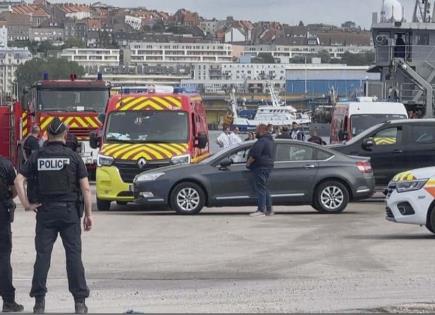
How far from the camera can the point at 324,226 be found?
20.4 metres

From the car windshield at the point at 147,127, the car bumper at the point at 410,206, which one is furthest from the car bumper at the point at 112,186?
the car bumper at the point at 410,206

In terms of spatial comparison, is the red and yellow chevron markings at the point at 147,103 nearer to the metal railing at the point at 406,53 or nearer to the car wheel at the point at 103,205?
the car wheel at the point at 103,205

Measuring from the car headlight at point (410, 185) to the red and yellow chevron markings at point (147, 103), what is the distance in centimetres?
774

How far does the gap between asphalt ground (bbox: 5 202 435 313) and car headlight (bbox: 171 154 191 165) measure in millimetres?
1809

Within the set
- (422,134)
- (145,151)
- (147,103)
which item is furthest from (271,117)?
(145,151)

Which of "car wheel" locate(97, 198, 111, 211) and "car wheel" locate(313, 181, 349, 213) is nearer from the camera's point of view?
"car wheel" locate(313, 181, 349, 213)

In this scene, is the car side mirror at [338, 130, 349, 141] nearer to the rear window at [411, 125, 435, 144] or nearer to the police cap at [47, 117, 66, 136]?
the rear window at [411, 125, 435, 144]

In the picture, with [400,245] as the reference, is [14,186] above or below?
above

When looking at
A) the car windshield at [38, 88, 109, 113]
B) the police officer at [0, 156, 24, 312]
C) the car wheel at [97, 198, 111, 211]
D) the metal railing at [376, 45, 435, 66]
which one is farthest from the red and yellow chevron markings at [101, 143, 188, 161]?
the metal railing at [376, 45, 435, 66]

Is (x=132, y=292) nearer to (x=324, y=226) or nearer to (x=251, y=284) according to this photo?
(x=251, y=284)

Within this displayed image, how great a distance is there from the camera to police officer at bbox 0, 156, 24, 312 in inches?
456

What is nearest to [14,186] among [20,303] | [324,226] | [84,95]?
[20,303]

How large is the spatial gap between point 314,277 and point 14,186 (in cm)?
408

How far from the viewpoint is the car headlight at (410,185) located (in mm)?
17797
